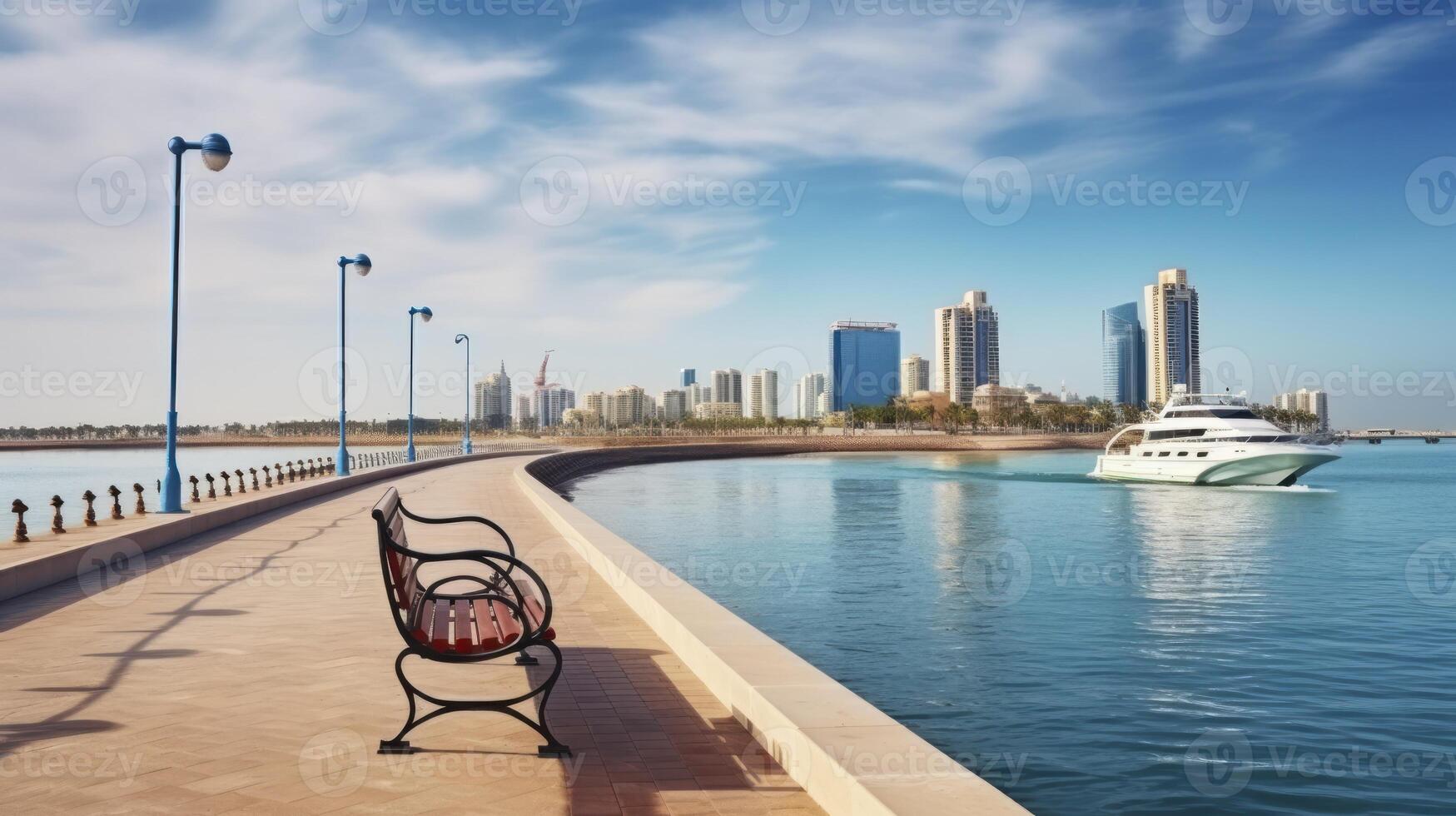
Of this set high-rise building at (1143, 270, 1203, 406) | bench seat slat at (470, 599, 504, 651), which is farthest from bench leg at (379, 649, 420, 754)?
high-rise building at (1143, 270, 1203, 406)

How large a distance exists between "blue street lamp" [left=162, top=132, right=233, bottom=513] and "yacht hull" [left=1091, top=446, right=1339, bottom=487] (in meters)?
48.1

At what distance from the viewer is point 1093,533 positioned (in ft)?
99.6

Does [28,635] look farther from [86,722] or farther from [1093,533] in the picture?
[1093,533]

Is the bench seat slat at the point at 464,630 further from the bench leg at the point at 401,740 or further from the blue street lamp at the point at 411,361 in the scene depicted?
the blue street lamp at the point at 411,361

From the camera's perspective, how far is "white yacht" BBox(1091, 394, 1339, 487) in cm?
4991

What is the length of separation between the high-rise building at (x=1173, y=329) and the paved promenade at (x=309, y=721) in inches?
6950

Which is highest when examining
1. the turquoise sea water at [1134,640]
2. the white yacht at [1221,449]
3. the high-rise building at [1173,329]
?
the high-rise building at [1173,329]

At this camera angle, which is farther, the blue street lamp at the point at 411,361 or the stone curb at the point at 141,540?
the blue street lamp at the point at 411,361

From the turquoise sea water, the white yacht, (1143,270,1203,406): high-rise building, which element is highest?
(1143,270,1203,406): high-rise building

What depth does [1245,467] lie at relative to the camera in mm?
50688

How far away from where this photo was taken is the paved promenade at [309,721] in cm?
433

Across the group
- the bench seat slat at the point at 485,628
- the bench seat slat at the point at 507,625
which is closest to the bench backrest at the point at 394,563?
the bench seat slat at the point at 485,628

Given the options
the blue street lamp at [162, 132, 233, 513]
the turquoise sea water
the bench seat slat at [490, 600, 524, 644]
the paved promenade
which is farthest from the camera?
the blue street lamp at [162, 132, 233, 513]

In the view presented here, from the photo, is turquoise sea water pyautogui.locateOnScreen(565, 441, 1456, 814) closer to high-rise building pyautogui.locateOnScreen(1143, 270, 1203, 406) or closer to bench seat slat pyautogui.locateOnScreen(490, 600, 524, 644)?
bench seat slat pyautogui.locateOnScreen(490, 600, 524, 644)
